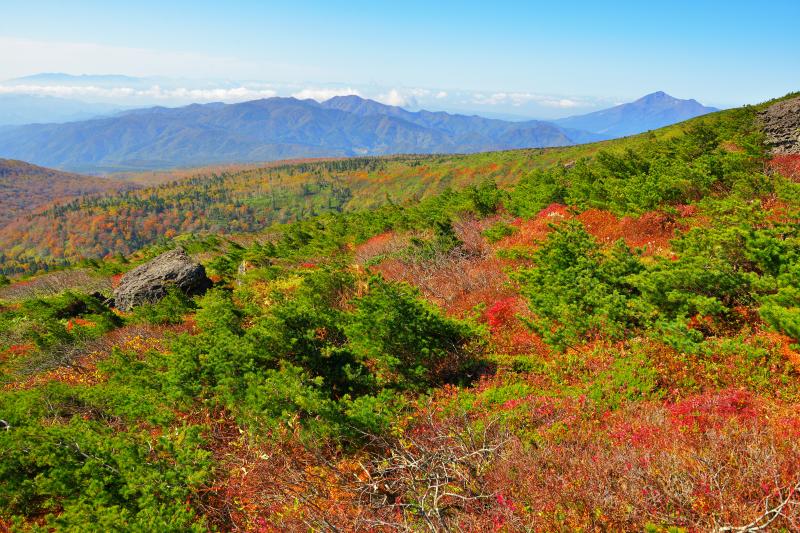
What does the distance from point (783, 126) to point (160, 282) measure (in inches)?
1291

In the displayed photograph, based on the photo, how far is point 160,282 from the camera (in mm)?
20141

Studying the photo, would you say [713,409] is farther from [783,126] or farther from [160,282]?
[783,126]

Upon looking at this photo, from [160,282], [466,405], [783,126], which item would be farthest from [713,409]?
[783,126]

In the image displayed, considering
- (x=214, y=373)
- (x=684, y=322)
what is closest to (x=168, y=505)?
(x=214, y=373)

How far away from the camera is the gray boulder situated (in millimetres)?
19875

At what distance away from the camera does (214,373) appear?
25.0ft

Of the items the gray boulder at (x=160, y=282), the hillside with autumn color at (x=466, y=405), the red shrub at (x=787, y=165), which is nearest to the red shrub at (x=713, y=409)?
the hillside with autumn color at (x=466, y=405)

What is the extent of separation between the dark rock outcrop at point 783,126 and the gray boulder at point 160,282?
28307 millimetres

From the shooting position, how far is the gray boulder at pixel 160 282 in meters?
19.9

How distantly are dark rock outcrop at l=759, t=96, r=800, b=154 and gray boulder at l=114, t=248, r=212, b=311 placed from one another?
28307mm

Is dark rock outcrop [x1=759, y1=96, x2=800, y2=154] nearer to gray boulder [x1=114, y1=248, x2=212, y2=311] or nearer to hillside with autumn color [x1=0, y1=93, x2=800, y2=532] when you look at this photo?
hillside with autumn color [x1=0, y1=93, x2=800, y2=532]

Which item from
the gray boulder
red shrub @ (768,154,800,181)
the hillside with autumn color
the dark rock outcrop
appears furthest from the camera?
the dark rock outcrop

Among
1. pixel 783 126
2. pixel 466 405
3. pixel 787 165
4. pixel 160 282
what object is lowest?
pixel 160 282

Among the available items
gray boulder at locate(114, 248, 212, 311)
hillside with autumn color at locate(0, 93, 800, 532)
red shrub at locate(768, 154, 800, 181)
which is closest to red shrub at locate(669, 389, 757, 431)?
hillside with autumn color at locate(0, 93, 800, 532)
